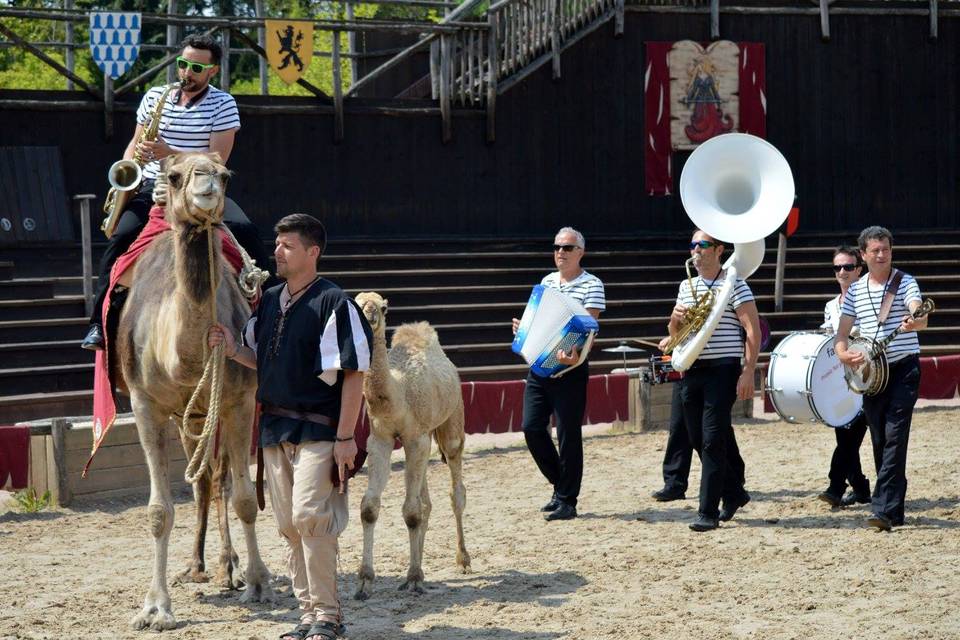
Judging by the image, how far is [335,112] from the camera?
65.0ft

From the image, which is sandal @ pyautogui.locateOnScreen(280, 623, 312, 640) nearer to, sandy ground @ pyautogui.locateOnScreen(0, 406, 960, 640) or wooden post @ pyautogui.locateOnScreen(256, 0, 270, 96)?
sandy ground @ pyautogui.locateOnScreen(0, 406, 960, 640)

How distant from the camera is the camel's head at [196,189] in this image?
668cm

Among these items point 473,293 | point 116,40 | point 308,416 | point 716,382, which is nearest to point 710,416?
point 716,382

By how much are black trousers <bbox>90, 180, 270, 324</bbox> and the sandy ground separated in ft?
6.02

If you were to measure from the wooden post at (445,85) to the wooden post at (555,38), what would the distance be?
175cm

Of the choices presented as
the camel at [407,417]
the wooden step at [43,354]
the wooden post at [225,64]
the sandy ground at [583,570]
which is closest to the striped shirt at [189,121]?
the camel at [407,417]

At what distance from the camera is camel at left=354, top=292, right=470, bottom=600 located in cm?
762

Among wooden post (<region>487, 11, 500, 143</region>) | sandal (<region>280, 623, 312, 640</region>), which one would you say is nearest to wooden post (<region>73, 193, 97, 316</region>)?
wooden post (<region>487, 11, 500, 143</region>)

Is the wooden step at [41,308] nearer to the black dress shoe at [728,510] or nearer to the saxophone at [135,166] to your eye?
the saxophone at [135,166]

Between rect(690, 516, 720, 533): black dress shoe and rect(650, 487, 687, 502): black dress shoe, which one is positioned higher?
rect(690, 516, 720, 533): black dress shoe

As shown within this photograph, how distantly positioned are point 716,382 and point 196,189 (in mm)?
4218

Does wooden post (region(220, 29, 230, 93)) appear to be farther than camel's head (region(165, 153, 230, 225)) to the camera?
Yes

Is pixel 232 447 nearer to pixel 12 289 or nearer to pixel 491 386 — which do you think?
pixel 491 386

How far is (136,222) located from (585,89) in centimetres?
1423
